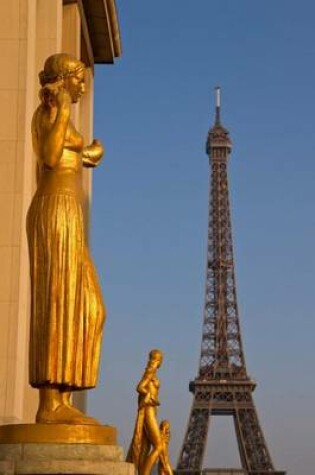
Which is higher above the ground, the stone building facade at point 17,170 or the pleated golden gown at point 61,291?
the stone building facade at point 17,170

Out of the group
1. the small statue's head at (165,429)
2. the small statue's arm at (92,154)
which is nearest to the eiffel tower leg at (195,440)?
the small statue's head at (165,429)

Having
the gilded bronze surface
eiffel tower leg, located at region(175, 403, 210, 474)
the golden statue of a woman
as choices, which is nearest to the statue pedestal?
the gilded bronze surface

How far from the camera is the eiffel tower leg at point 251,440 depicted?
69.2 m

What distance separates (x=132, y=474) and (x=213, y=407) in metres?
64.0

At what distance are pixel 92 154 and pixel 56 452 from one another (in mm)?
3001

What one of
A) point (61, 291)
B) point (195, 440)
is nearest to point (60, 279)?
point (61, 291)

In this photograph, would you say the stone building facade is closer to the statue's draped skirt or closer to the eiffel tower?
the statue's draped skirt

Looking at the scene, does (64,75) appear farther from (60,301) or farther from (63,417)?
(63,417)

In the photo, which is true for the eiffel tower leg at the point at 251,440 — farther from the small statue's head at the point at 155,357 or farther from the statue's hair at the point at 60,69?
the statue's hair at the point at 60,69

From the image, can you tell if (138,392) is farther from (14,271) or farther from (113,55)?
(113,55)

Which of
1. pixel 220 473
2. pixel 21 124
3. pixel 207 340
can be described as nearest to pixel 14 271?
pixel 21 124

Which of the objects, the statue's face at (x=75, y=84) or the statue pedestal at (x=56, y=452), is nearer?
the statue pedestal at (x=56, y=452)

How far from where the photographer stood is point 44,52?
17.0m

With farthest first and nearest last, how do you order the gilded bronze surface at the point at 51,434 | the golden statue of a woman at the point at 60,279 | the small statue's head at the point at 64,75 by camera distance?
1. the small statue's head at the point at 64,75
2. the golden statue of a woman at the point at 60,279
3. the gilded bronze surface at the point at 51,434
